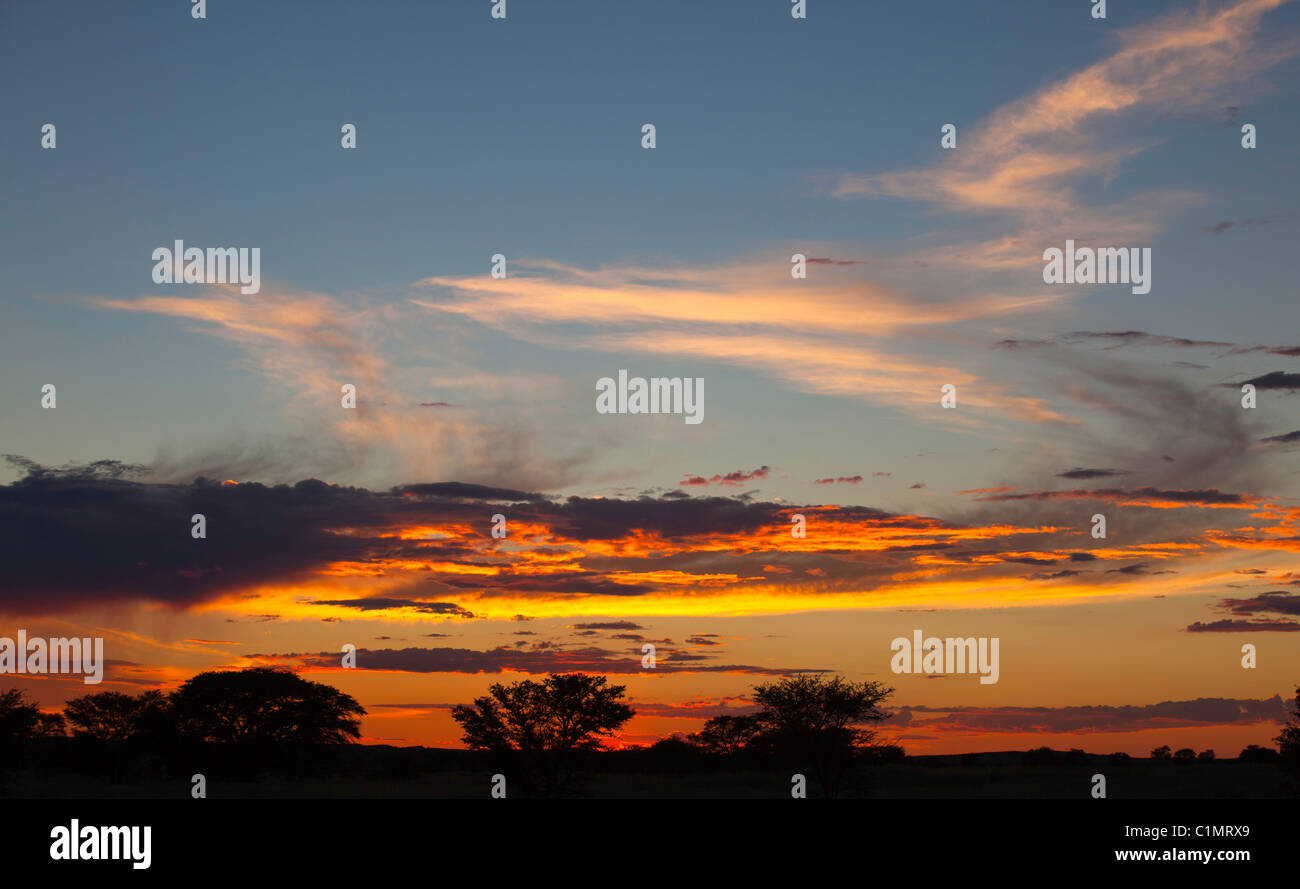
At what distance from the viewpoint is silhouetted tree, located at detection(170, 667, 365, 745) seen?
387ft

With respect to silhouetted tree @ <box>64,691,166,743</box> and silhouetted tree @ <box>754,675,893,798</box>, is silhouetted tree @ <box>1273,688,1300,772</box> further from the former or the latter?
silhouetted tree @ <box>64,691,166,743</box>

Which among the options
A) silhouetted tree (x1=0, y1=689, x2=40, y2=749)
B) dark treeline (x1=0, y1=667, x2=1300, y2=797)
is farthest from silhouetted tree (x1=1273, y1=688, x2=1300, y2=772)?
silhouetted tree (x1=0, y1=689, x2=40, y2=749)

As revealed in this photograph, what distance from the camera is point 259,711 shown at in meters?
118

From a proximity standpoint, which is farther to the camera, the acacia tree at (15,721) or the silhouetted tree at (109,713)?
the silhouetted tree at (109,713)

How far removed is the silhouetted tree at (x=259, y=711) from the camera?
11806cm

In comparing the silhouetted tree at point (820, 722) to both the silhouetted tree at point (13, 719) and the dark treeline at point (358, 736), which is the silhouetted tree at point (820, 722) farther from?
the silhouetted tree at point (13, 719)

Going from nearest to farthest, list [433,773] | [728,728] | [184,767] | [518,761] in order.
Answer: [518,761], [184,767], [728,728], [433,773]

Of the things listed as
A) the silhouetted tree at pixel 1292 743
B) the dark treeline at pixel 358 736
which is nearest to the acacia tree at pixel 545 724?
the dark treeline at pixel 358 736

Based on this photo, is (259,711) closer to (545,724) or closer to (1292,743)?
(545,724)

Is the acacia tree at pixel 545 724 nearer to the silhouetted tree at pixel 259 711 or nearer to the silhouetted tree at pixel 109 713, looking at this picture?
the silhouetted tree at pixel 259 711
